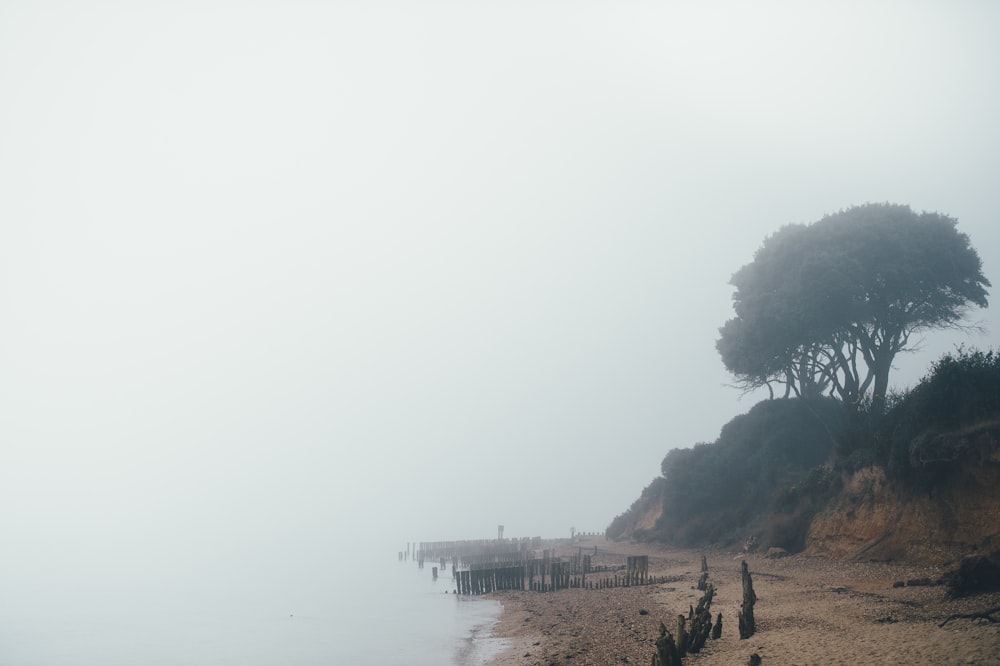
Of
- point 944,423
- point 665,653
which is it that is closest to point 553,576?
point 944,423

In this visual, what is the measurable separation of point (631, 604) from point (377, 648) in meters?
9.39

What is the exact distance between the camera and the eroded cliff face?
19.0 meters

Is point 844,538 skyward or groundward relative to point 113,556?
skyward

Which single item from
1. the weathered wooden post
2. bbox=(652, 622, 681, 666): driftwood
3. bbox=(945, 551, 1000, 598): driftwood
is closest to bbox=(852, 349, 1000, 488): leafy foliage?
bbox=(945, 551, 1000, 598): driftwood

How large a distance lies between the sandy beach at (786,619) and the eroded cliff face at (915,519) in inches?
37.0

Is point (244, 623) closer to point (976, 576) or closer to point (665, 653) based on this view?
point (665, 653)

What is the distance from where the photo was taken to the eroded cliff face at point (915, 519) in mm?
18984

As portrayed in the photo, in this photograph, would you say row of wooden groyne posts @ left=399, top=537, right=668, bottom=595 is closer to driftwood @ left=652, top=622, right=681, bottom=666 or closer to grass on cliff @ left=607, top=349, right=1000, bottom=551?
grass on cliff @ left=607, top=349, right=1000, bottom=551

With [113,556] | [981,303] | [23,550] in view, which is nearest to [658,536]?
[981,303]

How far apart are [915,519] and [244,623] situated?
28773 mm

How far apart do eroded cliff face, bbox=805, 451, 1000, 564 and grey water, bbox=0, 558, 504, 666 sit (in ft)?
44.4

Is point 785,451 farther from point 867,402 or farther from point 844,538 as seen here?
point 844,538

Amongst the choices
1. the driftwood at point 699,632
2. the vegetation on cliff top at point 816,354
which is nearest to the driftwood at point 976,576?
the driftwood at point 699,632

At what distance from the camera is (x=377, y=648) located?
23422 mm
